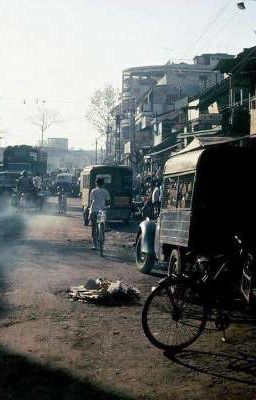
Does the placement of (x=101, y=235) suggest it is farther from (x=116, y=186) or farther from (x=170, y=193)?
(x=116, y=186)

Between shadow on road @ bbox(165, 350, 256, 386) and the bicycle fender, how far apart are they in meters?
4.59

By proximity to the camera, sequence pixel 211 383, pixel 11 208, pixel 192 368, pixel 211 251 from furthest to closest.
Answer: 1. pixel 11 208
2. pixel 211 251
3. pixel 192 368
4. pixel 211 383

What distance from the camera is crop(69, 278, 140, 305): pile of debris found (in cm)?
735

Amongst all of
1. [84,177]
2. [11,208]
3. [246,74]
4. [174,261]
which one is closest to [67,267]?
[174,261]

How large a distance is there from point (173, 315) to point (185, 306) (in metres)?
0.18

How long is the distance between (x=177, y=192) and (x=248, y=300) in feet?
9.51

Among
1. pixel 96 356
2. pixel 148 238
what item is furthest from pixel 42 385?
pixel 148 238

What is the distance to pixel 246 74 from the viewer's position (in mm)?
22266

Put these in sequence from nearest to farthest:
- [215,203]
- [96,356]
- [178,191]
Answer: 1. [96,356]
2. [215,203]
3. [178,191]

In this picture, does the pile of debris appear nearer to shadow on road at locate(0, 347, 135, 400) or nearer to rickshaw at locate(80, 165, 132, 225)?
shadow on road at locate(0, 347, 135, 400)

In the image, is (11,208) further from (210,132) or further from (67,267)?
(67,267)

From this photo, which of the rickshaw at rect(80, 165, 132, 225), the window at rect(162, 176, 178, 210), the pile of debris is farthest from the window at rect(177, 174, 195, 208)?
the rickshaw at rect(80, 165, 132, 225)

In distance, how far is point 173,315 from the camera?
17.7 feet

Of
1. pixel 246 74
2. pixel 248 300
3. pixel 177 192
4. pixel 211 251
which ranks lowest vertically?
pixel 248 300
